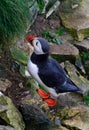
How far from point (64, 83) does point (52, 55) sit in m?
A: 1.49

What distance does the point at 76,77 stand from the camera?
6.51 meters

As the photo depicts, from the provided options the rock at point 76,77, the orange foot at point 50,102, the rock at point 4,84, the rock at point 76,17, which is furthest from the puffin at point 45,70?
the rock at point 76,17

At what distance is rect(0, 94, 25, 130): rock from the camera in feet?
14.8

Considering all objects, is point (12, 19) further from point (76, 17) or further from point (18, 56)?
point (76, 17)

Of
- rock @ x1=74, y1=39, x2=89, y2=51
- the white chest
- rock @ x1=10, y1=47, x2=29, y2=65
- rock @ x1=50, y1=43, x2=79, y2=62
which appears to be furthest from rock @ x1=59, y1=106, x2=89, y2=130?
rock @ x1=74, y1=39, x2=89, y2=51

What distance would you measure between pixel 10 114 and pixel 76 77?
7.18 ft

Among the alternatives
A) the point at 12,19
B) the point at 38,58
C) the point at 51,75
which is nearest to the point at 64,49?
the point at 12,19

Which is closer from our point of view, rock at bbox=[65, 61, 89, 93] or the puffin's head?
the puffin's head

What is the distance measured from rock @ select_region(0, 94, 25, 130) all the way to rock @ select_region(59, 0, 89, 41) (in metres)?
2.88

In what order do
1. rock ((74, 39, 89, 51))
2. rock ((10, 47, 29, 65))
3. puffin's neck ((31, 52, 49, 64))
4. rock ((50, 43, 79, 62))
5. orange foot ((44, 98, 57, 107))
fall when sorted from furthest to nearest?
rock ((74, 39, 89, 51))
rock ((50, 43, 79, 62))
rock ((10, 47, 29, 65))
orange foot ((44, 98, 57, 107))
puffin's neck ((31, 52, 49, 64))

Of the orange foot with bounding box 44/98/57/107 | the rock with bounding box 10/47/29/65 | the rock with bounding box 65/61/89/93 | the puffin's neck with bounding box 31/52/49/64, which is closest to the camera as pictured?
the puffin's neck with bounding box 31/52/49/64

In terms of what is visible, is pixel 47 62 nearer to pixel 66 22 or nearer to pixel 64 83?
pixel 64 83

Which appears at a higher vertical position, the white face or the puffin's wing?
the white face

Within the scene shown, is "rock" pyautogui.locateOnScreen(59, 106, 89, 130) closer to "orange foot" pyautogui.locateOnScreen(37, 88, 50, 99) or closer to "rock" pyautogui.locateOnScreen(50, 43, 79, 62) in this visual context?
"orange foot" pyautogui.locateOnScreen(37, 88, 50, 99)
